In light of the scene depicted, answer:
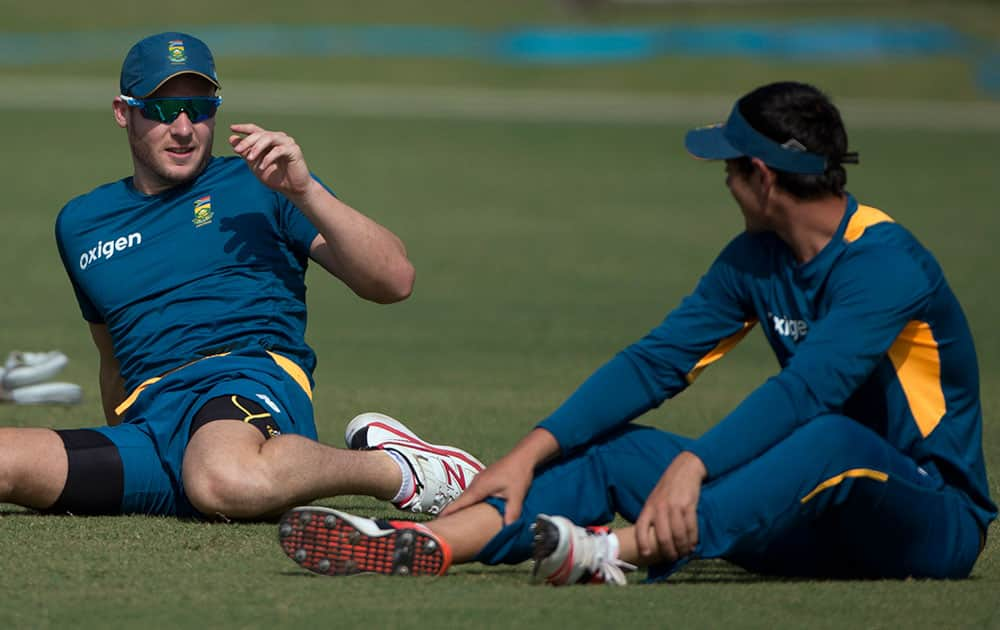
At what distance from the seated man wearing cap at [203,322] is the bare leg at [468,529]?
1.02m

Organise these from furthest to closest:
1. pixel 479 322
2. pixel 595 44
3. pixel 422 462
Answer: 1. pixel 595 44
2. pixel 479 322
3. pixel 422 462

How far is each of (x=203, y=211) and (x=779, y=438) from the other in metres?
2.66

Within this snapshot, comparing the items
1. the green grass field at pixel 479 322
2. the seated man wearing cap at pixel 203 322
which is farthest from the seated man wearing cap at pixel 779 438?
the seated man wearing cap at pixel 203 322

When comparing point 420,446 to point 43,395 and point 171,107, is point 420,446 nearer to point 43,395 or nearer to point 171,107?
point 171,107

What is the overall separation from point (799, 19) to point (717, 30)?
5190 millimetres

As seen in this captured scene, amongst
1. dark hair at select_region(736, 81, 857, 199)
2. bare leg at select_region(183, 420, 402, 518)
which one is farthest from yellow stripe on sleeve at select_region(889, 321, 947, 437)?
bare leg at select_region(183, 420, 402, 518)

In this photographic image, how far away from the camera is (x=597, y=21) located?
4544cm

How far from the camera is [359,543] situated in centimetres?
471

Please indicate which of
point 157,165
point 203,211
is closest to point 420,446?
point 203,211

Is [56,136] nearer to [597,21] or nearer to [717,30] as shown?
[717,30]

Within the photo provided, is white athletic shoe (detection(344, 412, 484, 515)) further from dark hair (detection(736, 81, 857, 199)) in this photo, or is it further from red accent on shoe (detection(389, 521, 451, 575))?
dark hair (detection(736, 81, 857, 199))

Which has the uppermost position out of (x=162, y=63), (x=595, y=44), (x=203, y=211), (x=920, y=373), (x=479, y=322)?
(x=595, y=44)

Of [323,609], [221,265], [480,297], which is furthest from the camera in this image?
[480,297]

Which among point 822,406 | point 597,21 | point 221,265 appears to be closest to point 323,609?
point 822,406
